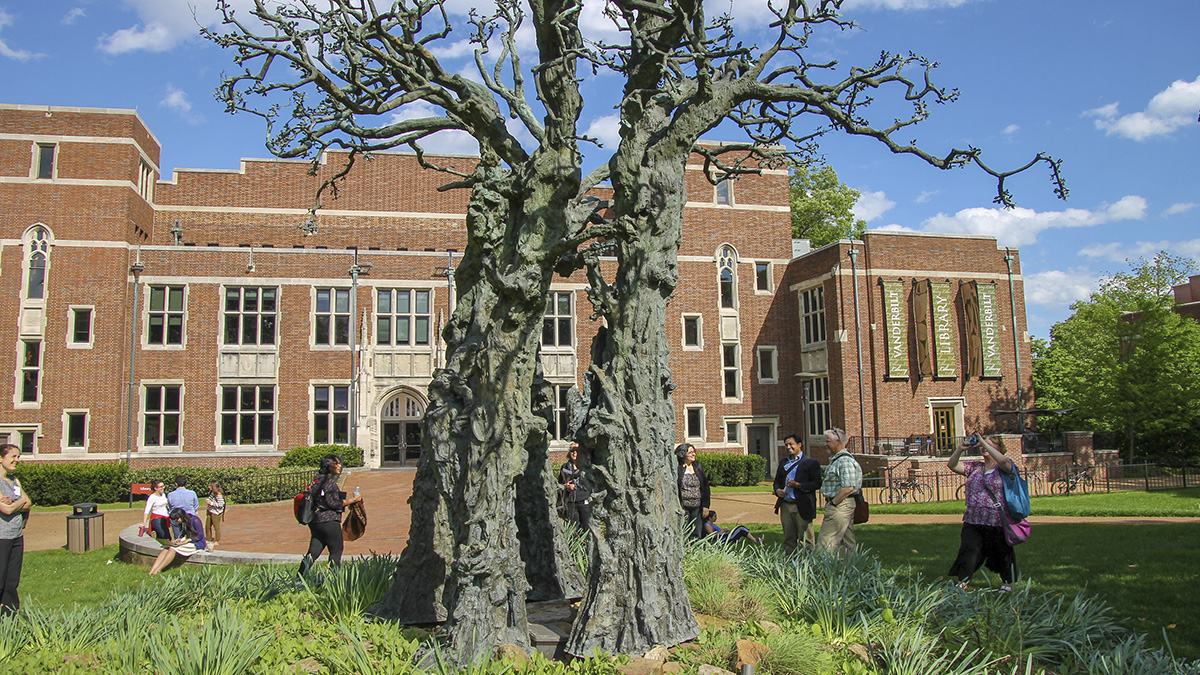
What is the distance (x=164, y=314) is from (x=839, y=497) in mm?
24730

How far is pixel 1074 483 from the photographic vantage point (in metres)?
22.1

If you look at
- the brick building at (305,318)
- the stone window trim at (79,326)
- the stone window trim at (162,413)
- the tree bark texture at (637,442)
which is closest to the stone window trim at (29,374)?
the brick building at (305,318)

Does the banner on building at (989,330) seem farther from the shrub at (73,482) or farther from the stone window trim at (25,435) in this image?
the stone window trim at (25,435)

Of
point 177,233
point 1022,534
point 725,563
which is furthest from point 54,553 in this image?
point 177,233

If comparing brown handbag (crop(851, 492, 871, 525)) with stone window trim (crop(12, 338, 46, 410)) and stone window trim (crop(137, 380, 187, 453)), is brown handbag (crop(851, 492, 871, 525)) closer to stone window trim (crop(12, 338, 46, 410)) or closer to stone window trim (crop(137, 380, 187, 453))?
stone window trim (crop(137, 380, 187, 453))

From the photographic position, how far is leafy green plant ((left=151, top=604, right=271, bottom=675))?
15.4ft

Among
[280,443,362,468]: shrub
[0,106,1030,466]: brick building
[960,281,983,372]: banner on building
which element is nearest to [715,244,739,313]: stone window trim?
[0,106,1030,466]: brick building

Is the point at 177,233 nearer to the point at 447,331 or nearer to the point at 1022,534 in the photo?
the point at 447,331

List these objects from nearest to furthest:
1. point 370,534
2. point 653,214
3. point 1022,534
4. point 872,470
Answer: point 653,214
point 1022,534
point 370,534
point 872,470

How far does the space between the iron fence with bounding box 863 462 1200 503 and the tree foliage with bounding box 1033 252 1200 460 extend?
437cm

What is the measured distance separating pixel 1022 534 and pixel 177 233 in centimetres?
2867

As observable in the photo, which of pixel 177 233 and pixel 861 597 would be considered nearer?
pixel 861 597

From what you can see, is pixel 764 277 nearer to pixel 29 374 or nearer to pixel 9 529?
pixel 29 374

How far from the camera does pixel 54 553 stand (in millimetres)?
12367
